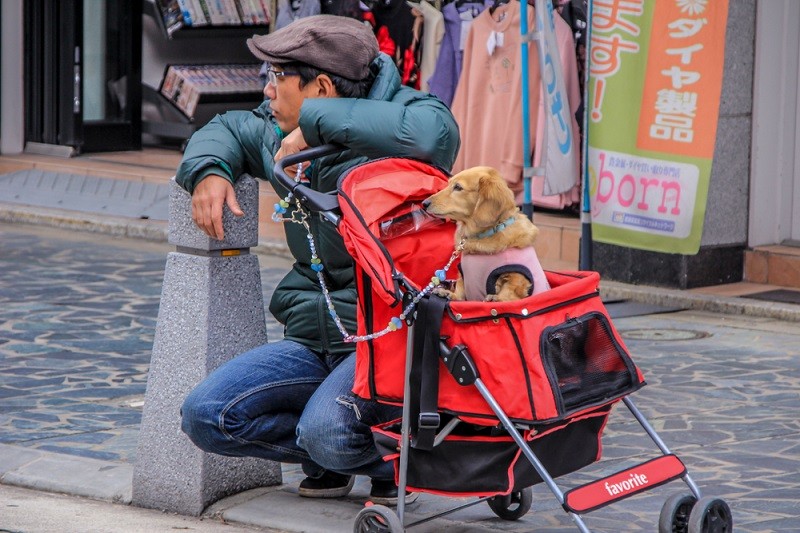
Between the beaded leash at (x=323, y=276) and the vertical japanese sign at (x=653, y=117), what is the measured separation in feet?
15.9

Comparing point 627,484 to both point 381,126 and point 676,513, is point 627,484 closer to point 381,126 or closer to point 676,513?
point 676,513

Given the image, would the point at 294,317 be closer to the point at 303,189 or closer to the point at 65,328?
the point at 303,189

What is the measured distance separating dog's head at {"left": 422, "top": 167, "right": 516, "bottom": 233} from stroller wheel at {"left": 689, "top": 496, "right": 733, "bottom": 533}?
3.38 ft

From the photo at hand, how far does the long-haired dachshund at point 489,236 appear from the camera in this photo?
4.24 metres

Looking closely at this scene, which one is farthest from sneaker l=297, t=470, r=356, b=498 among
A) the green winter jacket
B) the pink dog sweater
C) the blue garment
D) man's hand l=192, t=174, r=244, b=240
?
the blue garment

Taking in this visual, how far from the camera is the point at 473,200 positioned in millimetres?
4238

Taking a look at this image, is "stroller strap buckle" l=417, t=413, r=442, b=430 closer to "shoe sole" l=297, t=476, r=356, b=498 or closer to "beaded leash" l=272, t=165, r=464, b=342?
"beaded leash" l=272, t=165, r=464, b=342

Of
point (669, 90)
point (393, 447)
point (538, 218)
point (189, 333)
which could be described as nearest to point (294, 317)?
point (189, 333)

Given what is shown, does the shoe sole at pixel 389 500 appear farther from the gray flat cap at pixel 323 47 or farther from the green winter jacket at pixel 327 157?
the gray flat cap at pixel 323 47

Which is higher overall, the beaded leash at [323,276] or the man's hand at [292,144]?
the man's hand at [292,144]

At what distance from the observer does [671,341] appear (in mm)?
8289

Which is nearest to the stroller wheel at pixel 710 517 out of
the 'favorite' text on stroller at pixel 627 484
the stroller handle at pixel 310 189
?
the 'favorite' text on stroller at pixel 627 484

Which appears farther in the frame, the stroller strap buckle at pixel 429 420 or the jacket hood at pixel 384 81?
the jacket hood at pixel 384 81

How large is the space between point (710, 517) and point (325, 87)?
176 centimetres
